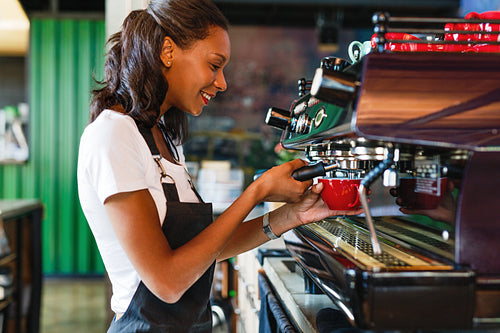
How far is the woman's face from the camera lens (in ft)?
3.60

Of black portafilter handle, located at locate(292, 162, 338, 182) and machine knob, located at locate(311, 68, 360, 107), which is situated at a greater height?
machine knob, located at locate(311, 68, 360, 107)

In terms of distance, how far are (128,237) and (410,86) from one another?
56 cm

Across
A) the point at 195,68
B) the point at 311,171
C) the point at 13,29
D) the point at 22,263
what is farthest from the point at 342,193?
the point at 13,29

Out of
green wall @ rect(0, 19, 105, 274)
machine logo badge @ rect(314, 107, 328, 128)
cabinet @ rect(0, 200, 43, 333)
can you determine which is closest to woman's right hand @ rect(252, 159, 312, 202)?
machine logo badge @ rect(314, 107, 328, 128)

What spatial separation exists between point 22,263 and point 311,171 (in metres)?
2.91

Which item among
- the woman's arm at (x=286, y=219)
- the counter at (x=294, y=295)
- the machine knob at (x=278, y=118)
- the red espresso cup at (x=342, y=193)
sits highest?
the machine knob at (x=278, y=118)

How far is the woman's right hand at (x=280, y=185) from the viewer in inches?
40.7

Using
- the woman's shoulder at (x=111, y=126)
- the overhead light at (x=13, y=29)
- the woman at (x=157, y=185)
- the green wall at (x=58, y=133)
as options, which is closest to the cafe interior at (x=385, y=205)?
the woman at (x=157, y=185)

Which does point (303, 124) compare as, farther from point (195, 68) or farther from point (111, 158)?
point (111, 158)

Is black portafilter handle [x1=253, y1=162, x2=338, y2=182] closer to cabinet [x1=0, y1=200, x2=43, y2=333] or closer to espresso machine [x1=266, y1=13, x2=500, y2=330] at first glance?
espresso machine [x1=266, y1=13, x2=500, y2=330]

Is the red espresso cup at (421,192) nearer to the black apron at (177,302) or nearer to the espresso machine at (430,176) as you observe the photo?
the espresso machine at (430,176)

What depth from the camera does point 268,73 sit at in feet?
19.2

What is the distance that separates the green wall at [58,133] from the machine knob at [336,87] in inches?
190

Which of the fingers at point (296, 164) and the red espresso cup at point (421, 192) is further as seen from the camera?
the fingers at point (296, 164)
